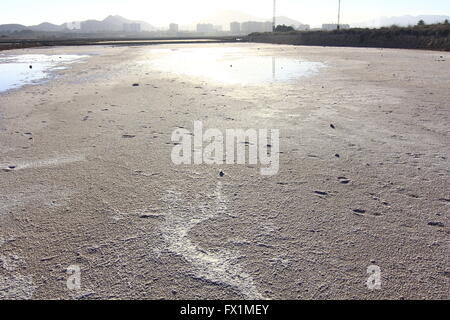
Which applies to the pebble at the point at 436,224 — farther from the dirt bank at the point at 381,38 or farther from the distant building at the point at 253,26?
the distant building at the point at 253,26

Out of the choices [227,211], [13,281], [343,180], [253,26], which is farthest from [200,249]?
[253,26]

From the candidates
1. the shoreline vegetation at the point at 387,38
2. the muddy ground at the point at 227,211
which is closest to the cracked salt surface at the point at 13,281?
the muddy ground at the point at 227,211

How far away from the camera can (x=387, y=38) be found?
33.2 m

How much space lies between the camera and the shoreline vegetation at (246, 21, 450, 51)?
1094 inches

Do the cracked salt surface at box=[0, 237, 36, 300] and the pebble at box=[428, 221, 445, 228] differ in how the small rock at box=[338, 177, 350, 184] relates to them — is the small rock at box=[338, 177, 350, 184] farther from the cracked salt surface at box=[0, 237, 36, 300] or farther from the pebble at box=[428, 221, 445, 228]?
the cracked salt surface at box=[0, 237, 36, 300]

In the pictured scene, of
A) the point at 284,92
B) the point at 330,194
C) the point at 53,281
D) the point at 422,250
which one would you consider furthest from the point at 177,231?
the point at 284,92

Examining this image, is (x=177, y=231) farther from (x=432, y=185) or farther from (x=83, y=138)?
(x=83, y=138)

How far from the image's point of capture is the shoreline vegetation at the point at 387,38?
27791 mm

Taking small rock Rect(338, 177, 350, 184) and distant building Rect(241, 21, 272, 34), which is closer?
small rock Rect(338, 177, 350, 184)

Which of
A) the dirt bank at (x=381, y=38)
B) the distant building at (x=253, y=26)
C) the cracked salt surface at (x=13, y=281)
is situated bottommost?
the cracked salt surface at (x=13, y=281)

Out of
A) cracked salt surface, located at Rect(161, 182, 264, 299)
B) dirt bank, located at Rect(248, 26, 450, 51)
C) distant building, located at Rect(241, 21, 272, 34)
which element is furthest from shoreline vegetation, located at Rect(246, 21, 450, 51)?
distant building, located at Rect(241, 21, 272, 34)

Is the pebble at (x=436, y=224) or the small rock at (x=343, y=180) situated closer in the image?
the pebble at (x=436, y=224)

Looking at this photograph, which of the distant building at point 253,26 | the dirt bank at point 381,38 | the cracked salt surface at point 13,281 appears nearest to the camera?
the cracked salt surface at point 13,281
